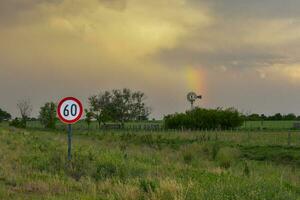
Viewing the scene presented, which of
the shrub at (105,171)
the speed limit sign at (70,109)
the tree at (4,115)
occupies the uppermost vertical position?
the tree at (4,115)

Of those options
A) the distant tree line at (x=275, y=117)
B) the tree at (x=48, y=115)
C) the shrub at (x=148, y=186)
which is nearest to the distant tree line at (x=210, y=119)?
the tree at (x=48, y=115)

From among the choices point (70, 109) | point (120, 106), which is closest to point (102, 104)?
point (120, 106)

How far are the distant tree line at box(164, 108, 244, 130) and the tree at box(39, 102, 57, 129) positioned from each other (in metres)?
25.4

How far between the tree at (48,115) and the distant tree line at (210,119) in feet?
83.3

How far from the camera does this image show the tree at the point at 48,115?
4002 inches

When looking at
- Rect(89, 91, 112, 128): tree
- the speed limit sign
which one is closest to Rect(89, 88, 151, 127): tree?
Rect(89, 91, 112, 128): tree

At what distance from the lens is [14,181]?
46.8ft

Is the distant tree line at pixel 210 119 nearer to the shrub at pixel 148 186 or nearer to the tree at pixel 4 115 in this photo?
the shrub at pixel 148 186

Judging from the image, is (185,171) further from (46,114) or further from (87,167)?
(46,114)

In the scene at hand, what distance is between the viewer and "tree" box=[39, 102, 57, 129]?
102 m

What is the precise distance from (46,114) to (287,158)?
262 ft

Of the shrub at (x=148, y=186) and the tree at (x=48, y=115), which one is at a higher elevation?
the tree at (x=48, y=115)

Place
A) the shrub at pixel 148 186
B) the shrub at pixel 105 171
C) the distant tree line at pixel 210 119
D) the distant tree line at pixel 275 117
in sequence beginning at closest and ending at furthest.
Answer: the shrub at pixel 148 186, the shrub at pixel 105 171, the distant tree line at pixel 210 119, the distant tree line at pixel 275 117

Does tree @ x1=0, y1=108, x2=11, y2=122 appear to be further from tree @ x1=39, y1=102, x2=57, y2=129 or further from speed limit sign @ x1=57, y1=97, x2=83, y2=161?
speed limit sign @ x1=57, y1=97, x2=83, y2=161
